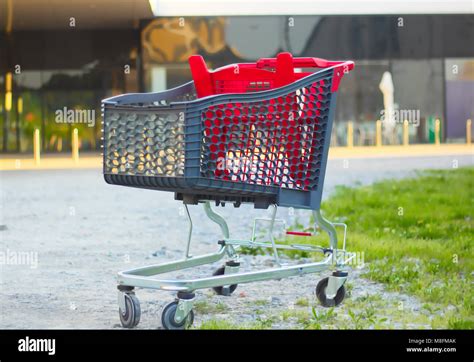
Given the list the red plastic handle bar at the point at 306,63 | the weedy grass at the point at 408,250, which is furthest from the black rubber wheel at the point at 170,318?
the red plastic handle bar at the point at 306,63

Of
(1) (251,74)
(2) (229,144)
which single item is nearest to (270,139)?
(2) (229,144)

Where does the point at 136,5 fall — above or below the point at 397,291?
above

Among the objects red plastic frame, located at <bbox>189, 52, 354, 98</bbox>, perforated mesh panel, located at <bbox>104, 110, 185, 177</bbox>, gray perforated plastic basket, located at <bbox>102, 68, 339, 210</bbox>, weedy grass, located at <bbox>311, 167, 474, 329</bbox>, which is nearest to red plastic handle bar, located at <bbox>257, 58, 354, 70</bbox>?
red plastic frame, located at <bbox>189, 52, 354, 98</bbox>

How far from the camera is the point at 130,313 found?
5078 mm

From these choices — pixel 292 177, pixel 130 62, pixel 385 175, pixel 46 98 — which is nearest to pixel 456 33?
pixel 130 62

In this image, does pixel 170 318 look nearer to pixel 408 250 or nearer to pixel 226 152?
pixel 226 152

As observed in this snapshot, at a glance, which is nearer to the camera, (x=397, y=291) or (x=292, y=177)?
(x=292, y=177)

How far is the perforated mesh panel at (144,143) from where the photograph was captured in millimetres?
4898

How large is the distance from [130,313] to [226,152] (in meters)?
0.98

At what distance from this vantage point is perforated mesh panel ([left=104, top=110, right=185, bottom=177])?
16.1 feet

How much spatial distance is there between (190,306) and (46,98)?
26.7 m

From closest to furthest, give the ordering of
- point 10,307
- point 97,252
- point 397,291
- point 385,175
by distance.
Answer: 1. point 10,307
2. point 397,291
3. point 97,252
4. point 385,175

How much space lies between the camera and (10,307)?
5.80 m
